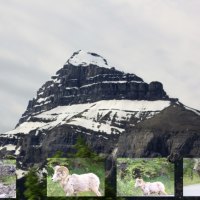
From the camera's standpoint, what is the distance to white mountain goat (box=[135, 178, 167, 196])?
124 m

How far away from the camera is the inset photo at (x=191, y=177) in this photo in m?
125

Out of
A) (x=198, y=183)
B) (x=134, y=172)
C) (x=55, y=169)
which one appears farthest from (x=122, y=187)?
(x=55, y=169)

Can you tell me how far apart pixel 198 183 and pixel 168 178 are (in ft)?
19.6

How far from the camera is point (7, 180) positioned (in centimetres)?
12900

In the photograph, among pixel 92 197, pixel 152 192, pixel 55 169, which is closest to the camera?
pixel 92 197

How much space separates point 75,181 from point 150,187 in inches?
919

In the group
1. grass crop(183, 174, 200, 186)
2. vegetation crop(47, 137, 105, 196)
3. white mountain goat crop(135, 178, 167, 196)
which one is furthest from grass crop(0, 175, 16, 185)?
grass crop(183, 174, 200, 186)

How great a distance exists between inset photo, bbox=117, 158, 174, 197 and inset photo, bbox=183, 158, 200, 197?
2.53 metres

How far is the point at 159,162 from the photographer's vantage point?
127 metres

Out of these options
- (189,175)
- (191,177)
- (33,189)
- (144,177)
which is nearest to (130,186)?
(144,177)

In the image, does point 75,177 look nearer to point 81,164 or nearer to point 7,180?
point 81,164

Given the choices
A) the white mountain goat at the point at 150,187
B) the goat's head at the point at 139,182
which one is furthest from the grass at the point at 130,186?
the white mountain goat at the point at 150,187

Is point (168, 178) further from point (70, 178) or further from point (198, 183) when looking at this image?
point (70, 178)

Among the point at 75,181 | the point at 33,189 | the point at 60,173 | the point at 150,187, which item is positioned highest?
the point at 60,173
